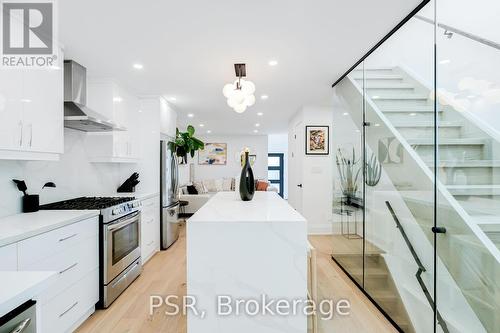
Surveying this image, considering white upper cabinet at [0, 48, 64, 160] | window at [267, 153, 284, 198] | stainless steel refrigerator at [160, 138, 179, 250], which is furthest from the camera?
window at [267, 153, 284, 198]

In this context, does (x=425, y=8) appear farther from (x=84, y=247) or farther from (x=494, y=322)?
(x=84, y=247)

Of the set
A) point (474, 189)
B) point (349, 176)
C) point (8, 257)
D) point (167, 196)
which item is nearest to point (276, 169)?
point (167, 196)

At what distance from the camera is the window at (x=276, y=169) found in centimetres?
1156

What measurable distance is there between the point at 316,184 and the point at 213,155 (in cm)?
548

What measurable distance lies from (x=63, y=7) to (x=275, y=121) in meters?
5.48

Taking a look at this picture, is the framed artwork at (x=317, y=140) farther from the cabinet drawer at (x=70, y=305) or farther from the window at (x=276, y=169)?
→ the window at (x=276, y=169)

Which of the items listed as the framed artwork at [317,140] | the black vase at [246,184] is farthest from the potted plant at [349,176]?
the framed artwork at [317,140]

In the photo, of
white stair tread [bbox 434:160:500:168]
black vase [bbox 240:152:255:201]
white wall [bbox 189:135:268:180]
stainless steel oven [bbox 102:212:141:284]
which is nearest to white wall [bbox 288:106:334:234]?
black vase [bbox 240:152:255:201]

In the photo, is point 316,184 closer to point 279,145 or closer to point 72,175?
point 72,175

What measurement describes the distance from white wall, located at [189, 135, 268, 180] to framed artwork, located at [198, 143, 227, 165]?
0.12m

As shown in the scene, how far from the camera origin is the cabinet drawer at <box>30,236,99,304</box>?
1.86 m

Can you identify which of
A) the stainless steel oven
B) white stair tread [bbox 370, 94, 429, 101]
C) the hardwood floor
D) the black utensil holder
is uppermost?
white stair tread [bbox 370, 94, 429, 101]

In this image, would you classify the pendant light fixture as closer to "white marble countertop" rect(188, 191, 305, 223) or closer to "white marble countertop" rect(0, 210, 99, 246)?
"white marble countertop" rect(188, 191, 305, 223)

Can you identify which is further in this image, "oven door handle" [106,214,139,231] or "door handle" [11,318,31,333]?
"oven door handle" [106,214,139,231]
